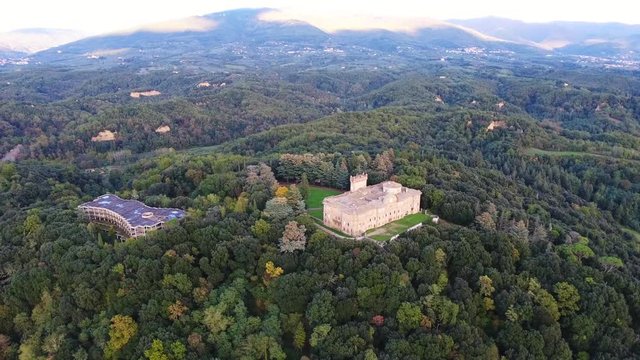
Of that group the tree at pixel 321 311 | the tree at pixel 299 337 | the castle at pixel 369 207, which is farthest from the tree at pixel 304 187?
the tree at pixel 299 337

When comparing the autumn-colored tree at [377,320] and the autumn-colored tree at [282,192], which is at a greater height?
the autumn-colored tree at [282,192]

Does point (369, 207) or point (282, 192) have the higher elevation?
point (369, 207)

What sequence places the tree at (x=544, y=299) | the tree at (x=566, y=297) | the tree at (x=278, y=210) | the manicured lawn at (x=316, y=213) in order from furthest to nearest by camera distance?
the manicured lawn at (x=316, y=213)
the tree at (x=278, y=210)
the tree at (x=566, y=297)
the tree at (x=544, y=299)

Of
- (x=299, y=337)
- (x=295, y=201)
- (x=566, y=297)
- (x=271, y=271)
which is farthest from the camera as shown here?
(x=295, y=201)

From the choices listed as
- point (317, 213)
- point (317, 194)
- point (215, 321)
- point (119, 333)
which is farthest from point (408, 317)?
point (317, 194)

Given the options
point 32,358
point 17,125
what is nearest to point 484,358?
point 32,358

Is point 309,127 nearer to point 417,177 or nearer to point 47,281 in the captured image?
point 417,177

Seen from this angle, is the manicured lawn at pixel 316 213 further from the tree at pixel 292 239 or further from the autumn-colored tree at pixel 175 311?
the autumn-colored tree at pixel 175 311

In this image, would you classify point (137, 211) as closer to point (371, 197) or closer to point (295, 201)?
point (295, 201)
